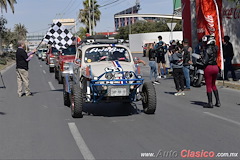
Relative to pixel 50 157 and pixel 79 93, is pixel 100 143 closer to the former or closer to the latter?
pixel 50 157

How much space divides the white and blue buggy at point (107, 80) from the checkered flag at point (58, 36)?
5.39 meters

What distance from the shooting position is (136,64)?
10.2 m

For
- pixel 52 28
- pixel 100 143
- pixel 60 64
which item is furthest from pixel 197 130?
pixel 60 64

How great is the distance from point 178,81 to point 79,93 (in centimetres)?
514

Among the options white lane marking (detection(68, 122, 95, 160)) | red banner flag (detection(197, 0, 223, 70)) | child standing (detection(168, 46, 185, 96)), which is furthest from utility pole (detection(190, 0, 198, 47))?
white lane marking (detection(68, 122, 95, 160))

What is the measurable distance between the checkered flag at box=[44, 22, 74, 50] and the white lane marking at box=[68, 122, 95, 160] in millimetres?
7570

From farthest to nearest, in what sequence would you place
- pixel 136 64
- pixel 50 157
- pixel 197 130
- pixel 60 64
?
pixel 60 64
pixel 136 64
pixel 197 130
pixel 50 157

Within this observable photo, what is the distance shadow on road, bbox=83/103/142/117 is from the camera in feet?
33.3

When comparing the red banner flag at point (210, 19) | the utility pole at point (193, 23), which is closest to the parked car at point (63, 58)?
the utility pole at point (193, 23)

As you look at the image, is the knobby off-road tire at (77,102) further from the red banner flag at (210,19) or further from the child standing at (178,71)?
the red banner flag at (210,19)

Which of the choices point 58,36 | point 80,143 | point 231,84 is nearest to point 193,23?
point 231,84

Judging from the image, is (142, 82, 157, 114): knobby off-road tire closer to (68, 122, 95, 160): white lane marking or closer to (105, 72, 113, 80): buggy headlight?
(105, 72, 113, 80): buggy headlight

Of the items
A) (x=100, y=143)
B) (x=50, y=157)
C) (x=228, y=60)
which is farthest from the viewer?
(x=228, y=60)

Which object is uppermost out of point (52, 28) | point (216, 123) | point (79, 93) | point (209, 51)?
point (52, 28)
